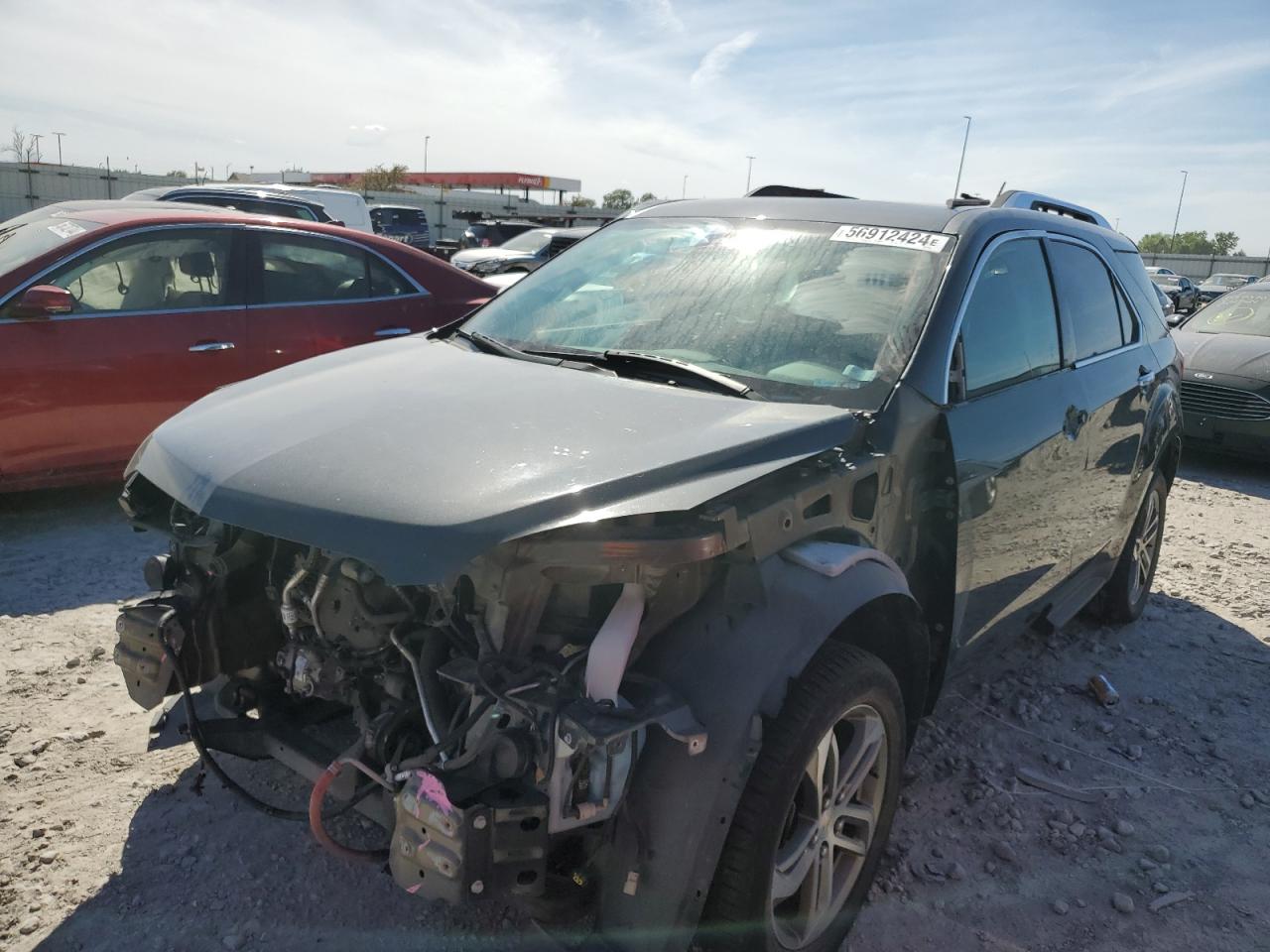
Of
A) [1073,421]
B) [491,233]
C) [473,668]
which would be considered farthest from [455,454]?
[491,233]

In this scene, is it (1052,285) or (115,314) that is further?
(115,314)

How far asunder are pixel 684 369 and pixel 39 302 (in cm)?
393

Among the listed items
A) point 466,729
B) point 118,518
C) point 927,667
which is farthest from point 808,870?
point 118,518

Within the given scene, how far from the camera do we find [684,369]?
278cm

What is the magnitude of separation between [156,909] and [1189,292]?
31458 millimetres

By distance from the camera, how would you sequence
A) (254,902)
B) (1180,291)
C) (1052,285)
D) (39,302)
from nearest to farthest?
(254,902) → (1052,285) → (39,302) → (1180,291)

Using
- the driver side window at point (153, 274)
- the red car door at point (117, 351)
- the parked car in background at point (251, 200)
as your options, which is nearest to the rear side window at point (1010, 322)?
the red car door at point (117, 351)

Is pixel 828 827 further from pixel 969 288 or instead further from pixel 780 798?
pixel 969 288

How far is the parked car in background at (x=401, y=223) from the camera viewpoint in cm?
2492

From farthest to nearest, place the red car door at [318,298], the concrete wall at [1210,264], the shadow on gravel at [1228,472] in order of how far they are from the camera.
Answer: the concrete wall at [1210,264]
the shadow on gravel at [1228,472]
the red car door at [318,298]

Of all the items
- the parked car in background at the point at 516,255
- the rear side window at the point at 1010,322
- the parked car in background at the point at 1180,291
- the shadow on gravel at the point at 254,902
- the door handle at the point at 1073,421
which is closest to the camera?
the shadow on gravel at the point at 254,902

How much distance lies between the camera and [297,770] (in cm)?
244

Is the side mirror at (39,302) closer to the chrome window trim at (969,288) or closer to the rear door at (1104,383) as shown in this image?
the chrome window trim at (969,288)

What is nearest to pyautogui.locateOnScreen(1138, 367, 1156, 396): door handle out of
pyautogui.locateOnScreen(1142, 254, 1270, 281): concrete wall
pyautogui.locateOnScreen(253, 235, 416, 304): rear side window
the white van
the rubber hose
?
the rubber hose
